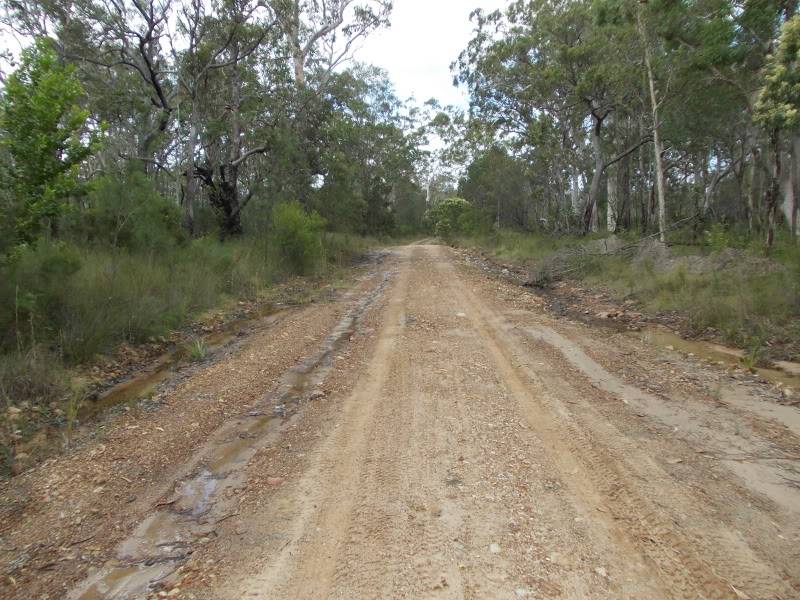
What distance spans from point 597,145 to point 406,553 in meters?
20.4

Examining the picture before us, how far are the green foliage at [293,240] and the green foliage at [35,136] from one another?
29.2 ft

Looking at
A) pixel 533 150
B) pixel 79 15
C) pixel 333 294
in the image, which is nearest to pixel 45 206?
pixel 333 294

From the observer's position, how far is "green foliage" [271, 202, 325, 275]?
50.9 feet

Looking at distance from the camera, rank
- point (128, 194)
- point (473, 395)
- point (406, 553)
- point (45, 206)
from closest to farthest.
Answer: point (406, 553) < point (473, 395) < point (45, 206) < point (128, 194)

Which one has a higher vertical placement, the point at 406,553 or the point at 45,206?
the point at 45,206

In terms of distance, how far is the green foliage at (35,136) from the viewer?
618 centimetres

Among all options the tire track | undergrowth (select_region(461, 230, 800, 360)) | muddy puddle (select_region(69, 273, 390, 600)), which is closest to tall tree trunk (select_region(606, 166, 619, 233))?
undergrowth (select_region(461, 230, 800, 360))

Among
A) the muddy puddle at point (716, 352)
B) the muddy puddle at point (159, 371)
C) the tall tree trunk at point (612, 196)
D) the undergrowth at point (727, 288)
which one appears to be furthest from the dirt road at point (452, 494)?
the tall tree trunk at point (612, 196)

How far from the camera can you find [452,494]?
3500mm

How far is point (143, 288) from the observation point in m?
9.21

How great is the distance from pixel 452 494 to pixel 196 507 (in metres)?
1.73

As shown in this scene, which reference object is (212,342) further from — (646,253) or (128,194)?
(646,253)

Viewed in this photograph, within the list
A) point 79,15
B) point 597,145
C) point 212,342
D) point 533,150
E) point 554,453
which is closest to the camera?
point 554,453

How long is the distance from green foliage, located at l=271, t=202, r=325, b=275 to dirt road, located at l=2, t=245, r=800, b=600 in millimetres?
9746
